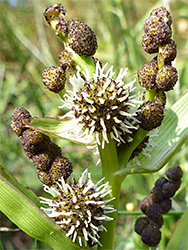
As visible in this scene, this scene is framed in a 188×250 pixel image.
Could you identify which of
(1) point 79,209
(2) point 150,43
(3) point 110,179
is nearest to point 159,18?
(2) point 150,43

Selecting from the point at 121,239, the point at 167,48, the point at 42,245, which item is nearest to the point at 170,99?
the point at 121,239

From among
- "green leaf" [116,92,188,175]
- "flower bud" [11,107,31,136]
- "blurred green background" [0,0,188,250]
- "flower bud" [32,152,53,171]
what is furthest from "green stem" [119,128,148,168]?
"blurred green background" [0,0,188,250]

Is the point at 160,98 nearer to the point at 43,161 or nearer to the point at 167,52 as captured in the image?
the point at 167,52

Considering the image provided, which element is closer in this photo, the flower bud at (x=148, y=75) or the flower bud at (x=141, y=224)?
the flower bud at (x=148, y=75)

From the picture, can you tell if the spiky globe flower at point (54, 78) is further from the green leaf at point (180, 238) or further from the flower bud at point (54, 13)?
the green leaf at point (180, 238)

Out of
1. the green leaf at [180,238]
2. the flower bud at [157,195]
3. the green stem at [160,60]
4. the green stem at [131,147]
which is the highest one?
the green stem at [160,60]

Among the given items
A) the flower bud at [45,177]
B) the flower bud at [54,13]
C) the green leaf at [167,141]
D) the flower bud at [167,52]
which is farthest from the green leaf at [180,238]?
the flower bud at [54,13]
